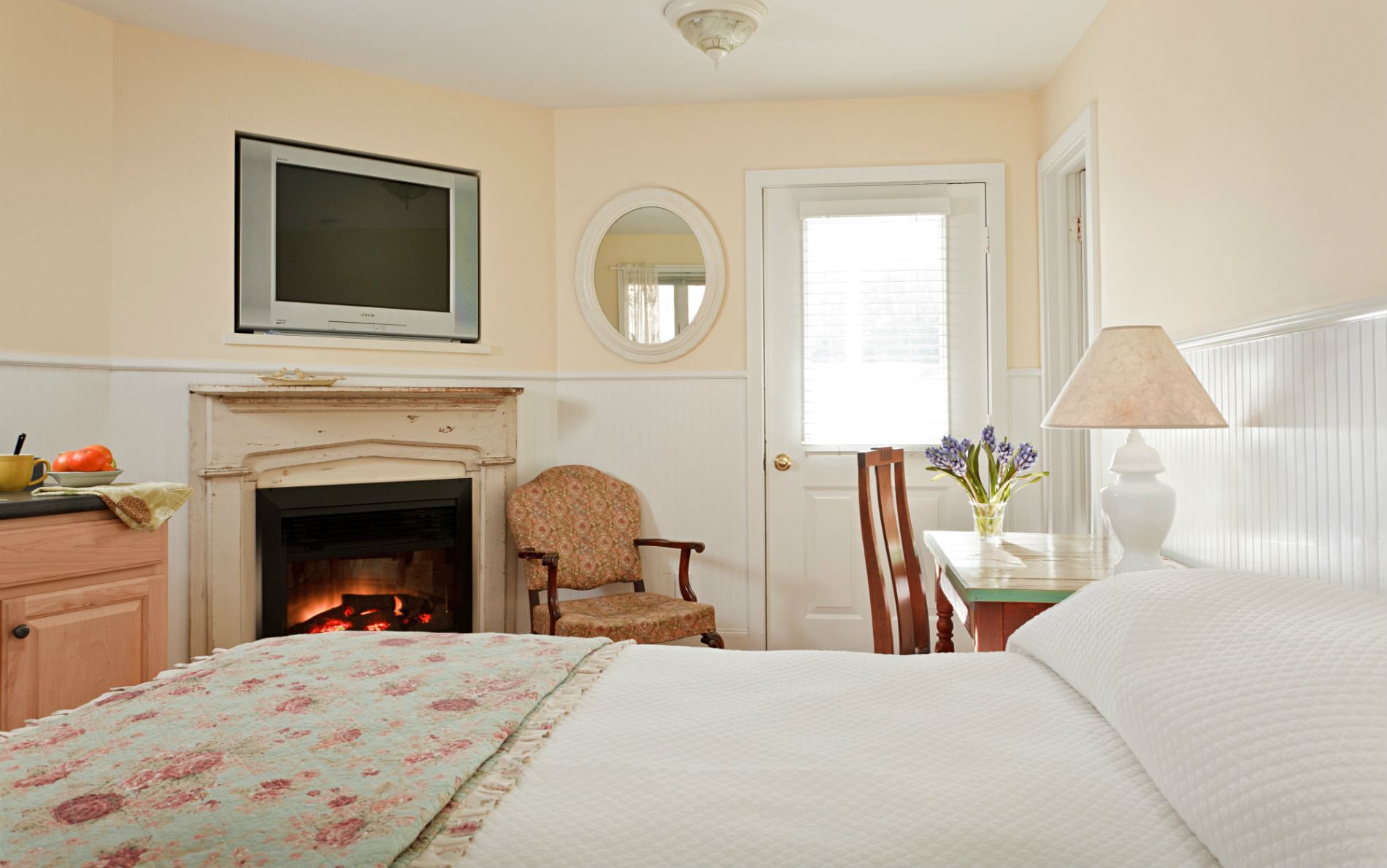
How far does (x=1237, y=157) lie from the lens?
202 cm

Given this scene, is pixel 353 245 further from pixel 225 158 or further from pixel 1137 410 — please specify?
pixel 1137 410

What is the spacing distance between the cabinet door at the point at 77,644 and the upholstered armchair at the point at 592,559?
136cm

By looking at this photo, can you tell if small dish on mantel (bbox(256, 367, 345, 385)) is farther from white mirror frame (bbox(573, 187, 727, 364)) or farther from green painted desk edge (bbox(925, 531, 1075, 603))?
green painted desk edge (bbox(925, 531, 1075, 603))

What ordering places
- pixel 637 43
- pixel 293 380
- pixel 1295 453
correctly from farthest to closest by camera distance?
pixel 637 43 → pixel 293 380 → pixel 1295 453

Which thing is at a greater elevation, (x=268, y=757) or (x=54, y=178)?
(x=54, y=178)

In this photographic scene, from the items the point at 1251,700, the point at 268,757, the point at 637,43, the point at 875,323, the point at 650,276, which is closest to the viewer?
the point at 1251,700

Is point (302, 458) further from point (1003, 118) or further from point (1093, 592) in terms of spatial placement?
point (1003, 118)

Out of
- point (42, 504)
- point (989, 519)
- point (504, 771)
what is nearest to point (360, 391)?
point (42, 504)

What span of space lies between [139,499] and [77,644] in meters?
0.39

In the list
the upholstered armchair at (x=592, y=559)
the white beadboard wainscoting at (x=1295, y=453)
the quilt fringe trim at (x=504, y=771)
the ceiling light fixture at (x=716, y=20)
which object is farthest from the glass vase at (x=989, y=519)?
the ceiling light fixture at (x=716, y=20)

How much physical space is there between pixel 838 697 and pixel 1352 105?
1455 mm

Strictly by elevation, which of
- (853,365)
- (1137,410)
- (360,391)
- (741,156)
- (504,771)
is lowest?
(504,771)

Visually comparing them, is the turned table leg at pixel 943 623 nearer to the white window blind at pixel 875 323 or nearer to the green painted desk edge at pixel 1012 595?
the green painted desk edge at pixel 1012 595

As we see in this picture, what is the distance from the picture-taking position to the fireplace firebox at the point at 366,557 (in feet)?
10.7
